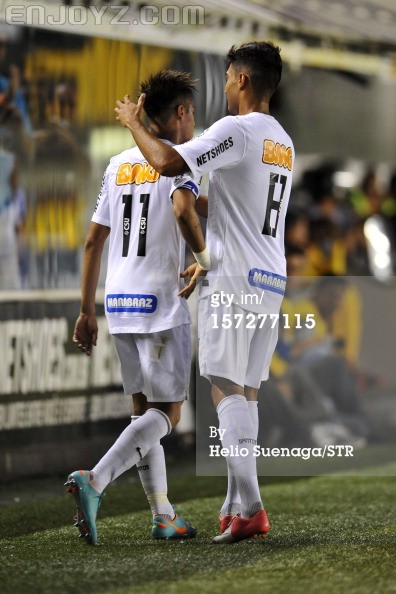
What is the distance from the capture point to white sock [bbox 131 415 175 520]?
549 centimetres

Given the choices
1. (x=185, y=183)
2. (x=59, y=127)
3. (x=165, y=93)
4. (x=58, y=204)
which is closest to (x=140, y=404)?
(x=185, y=183)

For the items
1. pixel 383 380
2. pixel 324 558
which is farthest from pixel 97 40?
pixel 324 558

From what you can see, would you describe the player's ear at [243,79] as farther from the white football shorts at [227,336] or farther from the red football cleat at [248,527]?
the red football cleat at [248,527]

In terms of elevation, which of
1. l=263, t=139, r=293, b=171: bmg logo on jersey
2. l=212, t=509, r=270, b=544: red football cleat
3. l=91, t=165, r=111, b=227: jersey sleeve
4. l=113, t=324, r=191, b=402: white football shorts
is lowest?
l=212, t=509, r=270, b=544: red football cleat

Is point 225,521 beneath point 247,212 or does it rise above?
beneath

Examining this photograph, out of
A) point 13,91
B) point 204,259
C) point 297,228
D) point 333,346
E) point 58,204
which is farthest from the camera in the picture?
point 297,228

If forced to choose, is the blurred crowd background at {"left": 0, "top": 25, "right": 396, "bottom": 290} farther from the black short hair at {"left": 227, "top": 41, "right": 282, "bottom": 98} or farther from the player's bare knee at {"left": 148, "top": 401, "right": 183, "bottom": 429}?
the player's bare knee at {"left": 148, "top": 401, "right": 183, "bottom": 429}

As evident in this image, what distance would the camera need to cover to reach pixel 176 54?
875 centimetres

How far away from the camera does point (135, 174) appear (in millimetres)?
5535

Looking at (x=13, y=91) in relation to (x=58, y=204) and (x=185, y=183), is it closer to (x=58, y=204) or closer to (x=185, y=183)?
(x=58, y=204)

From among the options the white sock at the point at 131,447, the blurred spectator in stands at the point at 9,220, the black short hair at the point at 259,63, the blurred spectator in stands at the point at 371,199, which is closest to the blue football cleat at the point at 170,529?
the white sock at the point at 131,447

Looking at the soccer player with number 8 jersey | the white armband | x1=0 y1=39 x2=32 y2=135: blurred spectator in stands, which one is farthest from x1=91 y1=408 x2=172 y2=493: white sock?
x1=0 y1=39 x2=32 y2=135: blurred spectator in stands

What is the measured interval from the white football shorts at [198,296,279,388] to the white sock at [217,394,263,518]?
0.10 meters

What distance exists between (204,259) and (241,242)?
186 mm
